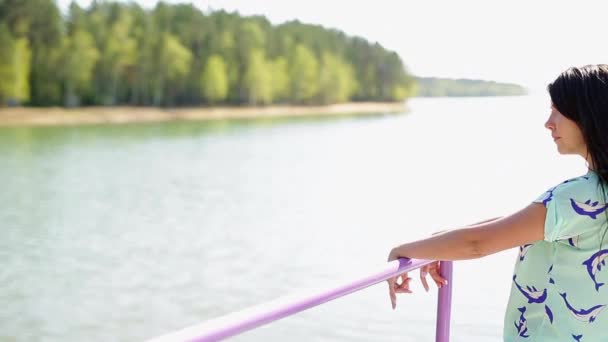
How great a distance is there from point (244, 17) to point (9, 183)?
154ft

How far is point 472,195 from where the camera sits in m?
18.6

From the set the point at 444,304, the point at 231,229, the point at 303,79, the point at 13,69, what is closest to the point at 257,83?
the point at 303,79

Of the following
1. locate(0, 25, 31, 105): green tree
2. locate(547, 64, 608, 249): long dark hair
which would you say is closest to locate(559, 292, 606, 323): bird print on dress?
locate(547, 64, 608, 249): long dark hair

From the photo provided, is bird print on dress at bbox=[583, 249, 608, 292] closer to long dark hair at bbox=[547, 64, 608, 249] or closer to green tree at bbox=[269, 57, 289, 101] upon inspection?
long dark hair at bbox=[547, 64, 608, 249]

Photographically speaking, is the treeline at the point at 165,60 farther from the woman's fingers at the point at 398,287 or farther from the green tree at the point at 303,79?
the woman's fingers at the point at 398,287

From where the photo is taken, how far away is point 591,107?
43.7 inches

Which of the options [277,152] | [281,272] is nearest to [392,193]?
[281,272]

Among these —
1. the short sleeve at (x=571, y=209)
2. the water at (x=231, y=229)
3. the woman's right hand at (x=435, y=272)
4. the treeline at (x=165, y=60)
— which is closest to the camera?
the short sleeve at (x=571, y=209)

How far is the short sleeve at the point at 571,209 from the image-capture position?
1.09 metres

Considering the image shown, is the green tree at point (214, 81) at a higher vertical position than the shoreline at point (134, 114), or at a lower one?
higher

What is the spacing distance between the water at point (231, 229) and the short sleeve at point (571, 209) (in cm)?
32

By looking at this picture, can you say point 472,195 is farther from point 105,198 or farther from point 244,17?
point 244,17

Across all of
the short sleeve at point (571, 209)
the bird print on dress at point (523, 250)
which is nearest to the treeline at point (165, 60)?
the bird print on dress at point (523, 250)

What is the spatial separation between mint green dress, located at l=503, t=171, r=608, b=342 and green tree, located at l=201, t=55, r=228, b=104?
2017 inches
